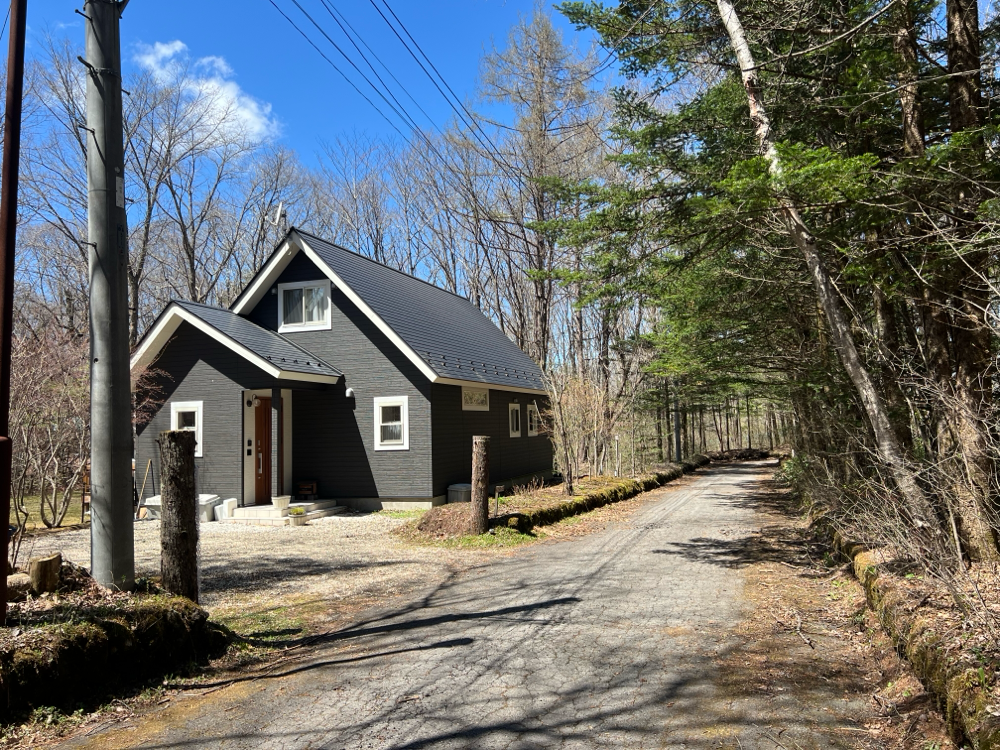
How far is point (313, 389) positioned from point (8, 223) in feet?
37.5

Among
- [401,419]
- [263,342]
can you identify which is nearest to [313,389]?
[263,342]

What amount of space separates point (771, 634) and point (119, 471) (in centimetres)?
556

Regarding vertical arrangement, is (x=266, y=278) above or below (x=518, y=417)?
above

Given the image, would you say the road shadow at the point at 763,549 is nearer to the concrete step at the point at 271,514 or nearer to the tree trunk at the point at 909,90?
the tree trunk at the point at 909,90

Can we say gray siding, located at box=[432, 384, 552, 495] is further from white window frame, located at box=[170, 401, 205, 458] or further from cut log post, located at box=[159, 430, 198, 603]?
cut log post, located at box=[159, 430, 198, 603]

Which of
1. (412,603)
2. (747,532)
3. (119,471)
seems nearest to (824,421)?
(747,532)

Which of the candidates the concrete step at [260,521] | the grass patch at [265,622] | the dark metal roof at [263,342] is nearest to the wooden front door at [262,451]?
the concrete step at [260,521]

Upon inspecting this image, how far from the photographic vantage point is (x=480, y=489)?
10945 mm

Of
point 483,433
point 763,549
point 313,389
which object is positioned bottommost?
point 763,549

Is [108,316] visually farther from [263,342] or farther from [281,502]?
[263,342]

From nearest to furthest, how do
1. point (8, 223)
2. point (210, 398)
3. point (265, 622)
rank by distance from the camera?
point (8, 223) → point (265, 622) → point (210, 398)

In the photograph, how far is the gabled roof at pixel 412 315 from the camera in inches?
617

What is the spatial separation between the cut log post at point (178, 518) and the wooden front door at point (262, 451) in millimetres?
10093

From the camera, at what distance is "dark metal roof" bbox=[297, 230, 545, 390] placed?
16.1 m
